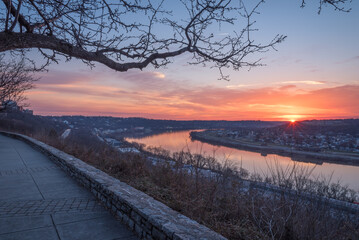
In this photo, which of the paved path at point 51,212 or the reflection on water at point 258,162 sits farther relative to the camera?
the reflection on water at point 258,162

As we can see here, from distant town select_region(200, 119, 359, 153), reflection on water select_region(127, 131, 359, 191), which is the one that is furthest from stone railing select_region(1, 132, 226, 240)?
distant town select_region(200, 119, 359, 153)

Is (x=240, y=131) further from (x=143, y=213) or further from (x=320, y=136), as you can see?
(x=143, y=213)

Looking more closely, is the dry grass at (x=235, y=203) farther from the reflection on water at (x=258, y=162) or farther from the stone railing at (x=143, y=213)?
the stone railing at (x=143, y=213)

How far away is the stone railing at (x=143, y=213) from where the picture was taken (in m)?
2.12

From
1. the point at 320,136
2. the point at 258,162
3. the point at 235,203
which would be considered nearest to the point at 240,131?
the point at 320,136

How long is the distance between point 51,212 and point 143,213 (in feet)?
5.22

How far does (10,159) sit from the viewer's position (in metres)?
7.46

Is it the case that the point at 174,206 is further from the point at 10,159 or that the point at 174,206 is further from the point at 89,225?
the point at 10,159

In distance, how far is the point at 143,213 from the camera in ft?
8.12

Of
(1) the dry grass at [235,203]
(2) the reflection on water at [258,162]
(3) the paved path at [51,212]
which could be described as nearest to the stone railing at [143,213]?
(3) the paved path at [51,212]

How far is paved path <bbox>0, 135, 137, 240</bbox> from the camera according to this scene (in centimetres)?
259

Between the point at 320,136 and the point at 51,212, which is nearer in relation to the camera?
the point at 51,212

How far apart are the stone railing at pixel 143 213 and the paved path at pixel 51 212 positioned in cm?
14

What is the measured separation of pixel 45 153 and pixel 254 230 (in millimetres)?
8082
